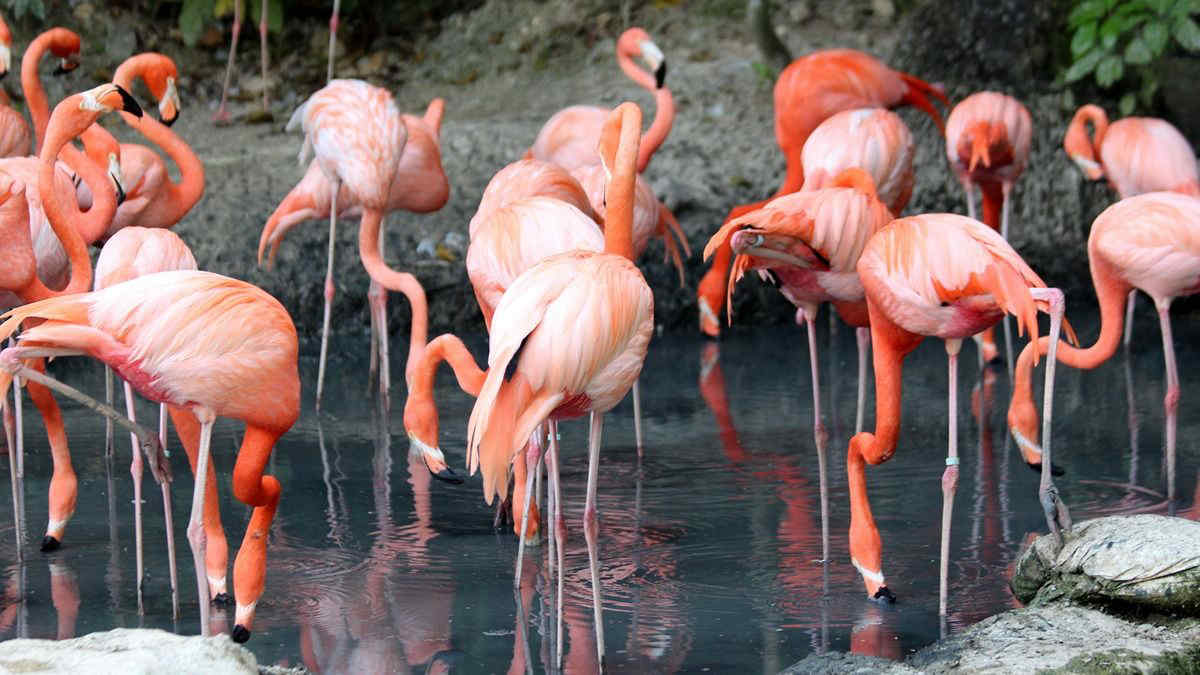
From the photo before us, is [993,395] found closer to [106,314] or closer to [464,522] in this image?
[464,522]

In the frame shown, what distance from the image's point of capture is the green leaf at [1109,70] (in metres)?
8.06

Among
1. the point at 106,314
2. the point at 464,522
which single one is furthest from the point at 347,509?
the point at 106,314

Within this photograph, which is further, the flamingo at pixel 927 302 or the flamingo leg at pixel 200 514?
the flamingo at pixel 927 302

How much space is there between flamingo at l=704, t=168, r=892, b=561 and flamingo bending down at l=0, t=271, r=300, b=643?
4.25 ft

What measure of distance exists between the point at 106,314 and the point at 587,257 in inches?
42.4

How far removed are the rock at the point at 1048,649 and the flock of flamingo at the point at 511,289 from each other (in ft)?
0.97

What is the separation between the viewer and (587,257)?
3.64m

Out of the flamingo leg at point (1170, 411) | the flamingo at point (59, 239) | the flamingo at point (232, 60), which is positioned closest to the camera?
the flamingo at point (59, 239)

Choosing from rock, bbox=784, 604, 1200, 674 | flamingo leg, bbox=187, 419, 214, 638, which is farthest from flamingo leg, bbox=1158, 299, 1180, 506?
flamingo leg, bbox=187, 419, 214, 638

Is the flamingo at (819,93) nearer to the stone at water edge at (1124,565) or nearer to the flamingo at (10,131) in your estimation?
the flamingo at (10,131)

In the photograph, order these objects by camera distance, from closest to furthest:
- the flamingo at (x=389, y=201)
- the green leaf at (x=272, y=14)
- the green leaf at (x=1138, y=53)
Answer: the flamingo at (x=389, y=201), the green leaf at (x=1138, y=53), the green leaf at (x=272, y=14)

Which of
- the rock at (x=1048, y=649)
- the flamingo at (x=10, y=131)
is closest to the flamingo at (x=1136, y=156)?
the rock at (x=1048, y=649)

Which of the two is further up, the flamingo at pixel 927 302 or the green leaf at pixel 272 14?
the green leaf at pixel 272 14

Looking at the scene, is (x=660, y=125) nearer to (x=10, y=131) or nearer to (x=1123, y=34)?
(x=10, y=131)
